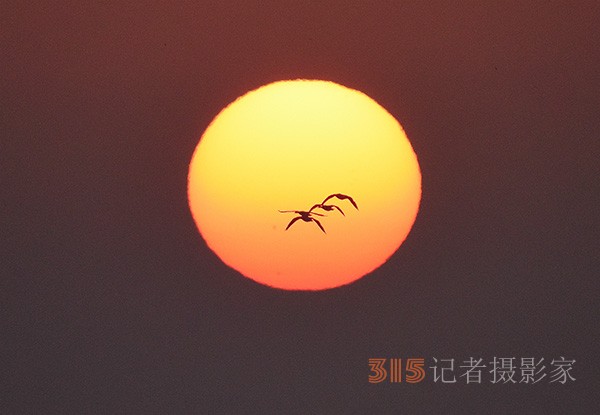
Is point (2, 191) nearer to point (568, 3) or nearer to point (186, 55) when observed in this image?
point (186, 55)

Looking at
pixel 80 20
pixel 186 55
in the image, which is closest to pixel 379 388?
pixel 186 55

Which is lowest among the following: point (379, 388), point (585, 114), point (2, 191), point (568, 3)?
point (379, 388)

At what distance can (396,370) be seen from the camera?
1.55 meters

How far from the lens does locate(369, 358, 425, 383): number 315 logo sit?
1551 millimetres

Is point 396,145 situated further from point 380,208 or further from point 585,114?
point 585,114

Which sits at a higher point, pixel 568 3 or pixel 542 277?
pixel 568 3

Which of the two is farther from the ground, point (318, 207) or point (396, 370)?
point (318, 207)

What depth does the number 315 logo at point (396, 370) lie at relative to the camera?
5.09 ft

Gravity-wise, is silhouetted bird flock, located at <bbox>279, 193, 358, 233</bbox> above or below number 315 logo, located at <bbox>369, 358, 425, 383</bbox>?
above

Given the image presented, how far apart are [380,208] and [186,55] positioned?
598 mm

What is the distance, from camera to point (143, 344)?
1.56 m

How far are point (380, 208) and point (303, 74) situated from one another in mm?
374

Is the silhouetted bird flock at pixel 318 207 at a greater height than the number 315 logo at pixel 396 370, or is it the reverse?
the silhouetted bird flock at pixel 318 207

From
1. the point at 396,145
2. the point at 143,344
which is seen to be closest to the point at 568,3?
the point at 396,145
